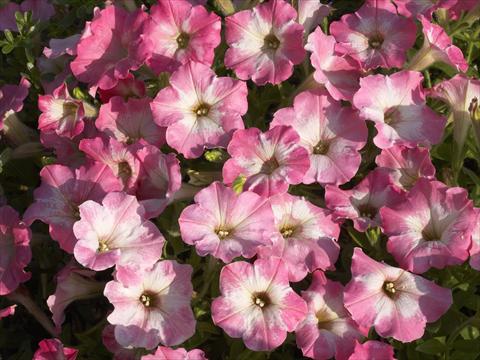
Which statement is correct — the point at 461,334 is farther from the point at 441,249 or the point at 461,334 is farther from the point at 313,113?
the point at 313,113

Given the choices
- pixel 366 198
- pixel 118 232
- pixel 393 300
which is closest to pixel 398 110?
pixel 366 198

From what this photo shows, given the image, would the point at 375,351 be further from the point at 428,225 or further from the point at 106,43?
the point at 106,43

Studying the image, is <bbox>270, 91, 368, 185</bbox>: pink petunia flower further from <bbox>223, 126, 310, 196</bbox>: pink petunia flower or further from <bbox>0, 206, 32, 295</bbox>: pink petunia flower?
<bbox>0, 206, 32, 295</bbox>: pink petunia flower

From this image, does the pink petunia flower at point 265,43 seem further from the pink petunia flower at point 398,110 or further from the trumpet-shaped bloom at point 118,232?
the trumpet-shaped bloom at point 118,232

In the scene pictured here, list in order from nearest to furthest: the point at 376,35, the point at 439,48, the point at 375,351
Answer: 1. the point at 375,351
2. the point at 439,48
3. the point at 376,35

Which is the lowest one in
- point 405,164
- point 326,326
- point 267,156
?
point 326,326

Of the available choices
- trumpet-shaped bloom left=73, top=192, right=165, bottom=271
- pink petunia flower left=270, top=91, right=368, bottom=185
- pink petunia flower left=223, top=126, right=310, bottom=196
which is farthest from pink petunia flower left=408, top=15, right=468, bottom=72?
trumpet-shaped bloom left=73, top=192, right=165, bottom=271
